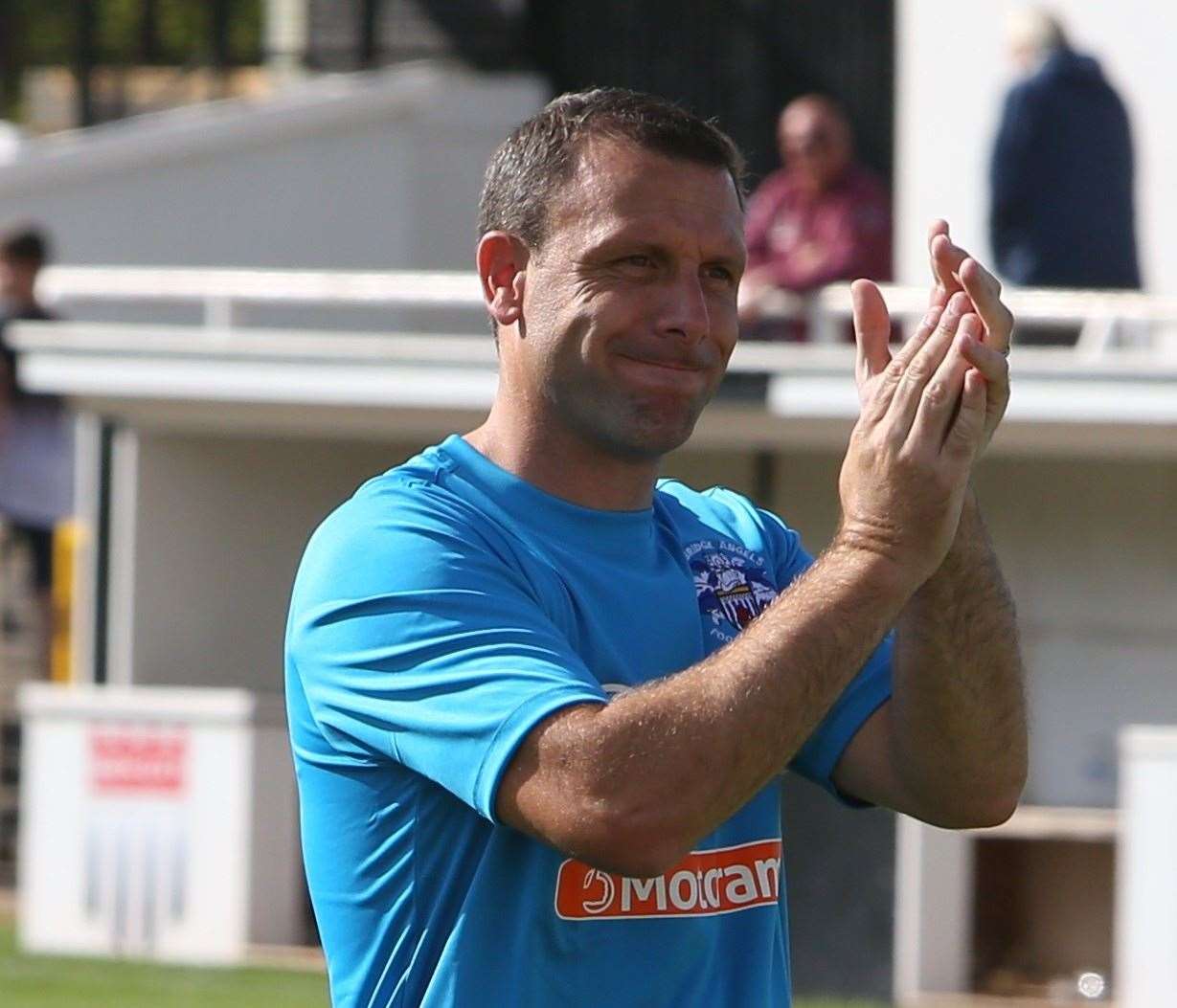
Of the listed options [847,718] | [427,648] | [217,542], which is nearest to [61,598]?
[217,542]

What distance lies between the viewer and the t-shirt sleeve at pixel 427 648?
2.76 m

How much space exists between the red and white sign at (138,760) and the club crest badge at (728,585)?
306 inches

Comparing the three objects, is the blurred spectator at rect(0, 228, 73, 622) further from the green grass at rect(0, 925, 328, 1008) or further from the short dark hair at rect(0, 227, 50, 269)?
the green grass at rect(0, 925, 328, 1008)

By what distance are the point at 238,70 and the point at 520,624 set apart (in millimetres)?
17897

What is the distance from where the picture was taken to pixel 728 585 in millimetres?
3197

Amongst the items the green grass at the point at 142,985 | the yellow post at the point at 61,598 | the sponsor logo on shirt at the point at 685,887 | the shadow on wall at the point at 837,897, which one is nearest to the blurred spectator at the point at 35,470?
the yellow post at the point at 61,598

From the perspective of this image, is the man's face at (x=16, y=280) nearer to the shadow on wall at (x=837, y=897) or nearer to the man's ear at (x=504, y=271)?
the shadow on wall at (x=837, y=897)

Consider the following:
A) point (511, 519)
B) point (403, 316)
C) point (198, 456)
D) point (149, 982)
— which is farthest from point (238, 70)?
point (511, 519)

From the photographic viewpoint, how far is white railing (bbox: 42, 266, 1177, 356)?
9031mm

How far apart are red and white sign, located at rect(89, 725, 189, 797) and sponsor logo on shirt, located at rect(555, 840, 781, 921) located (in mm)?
7931

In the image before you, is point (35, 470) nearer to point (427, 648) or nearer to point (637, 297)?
point (637, 297)

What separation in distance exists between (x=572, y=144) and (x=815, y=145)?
707 cm

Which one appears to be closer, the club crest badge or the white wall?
the club crest badge

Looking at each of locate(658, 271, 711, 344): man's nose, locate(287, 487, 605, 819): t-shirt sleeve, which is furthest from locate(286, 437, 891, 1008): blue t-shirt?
locate(658, 271, 711, 344): man's nose
